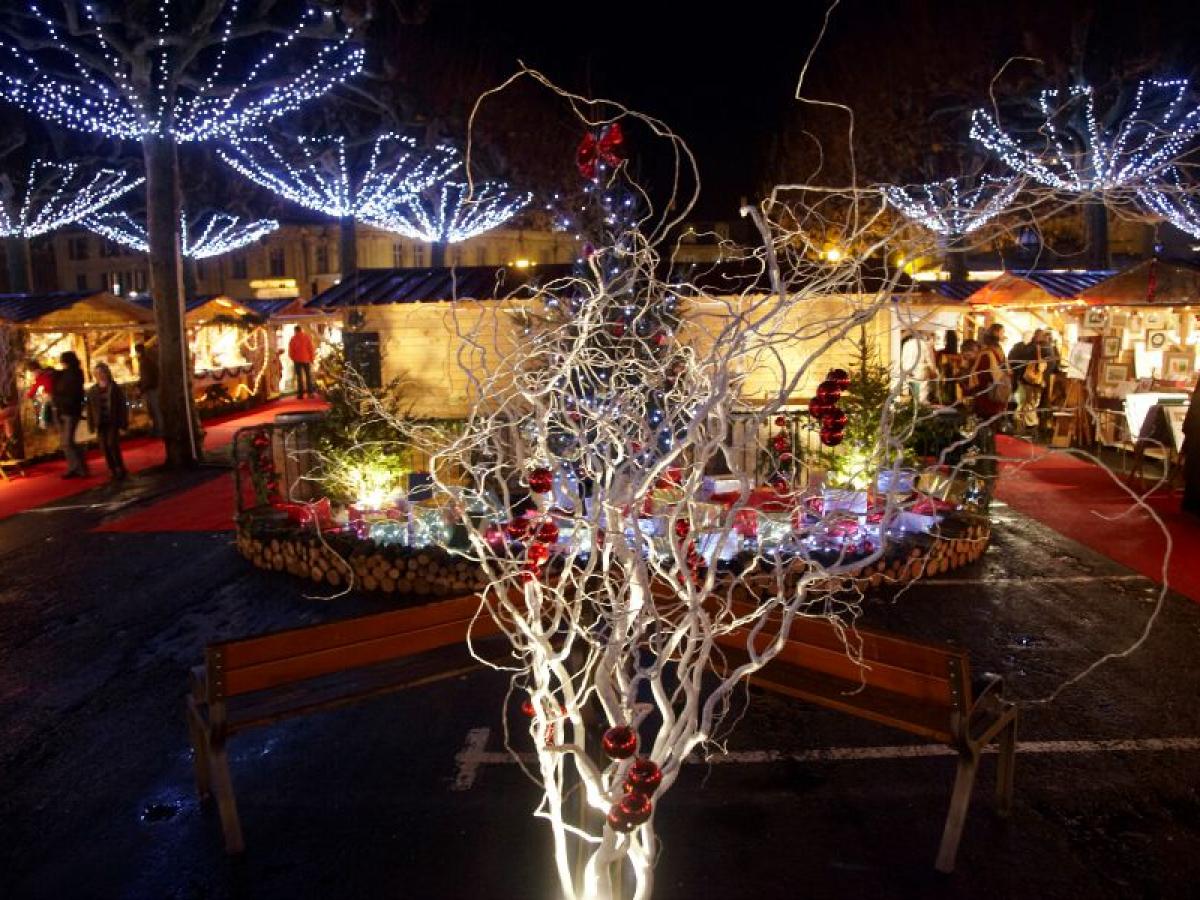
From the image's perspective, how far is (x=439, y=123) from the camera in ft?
85.8

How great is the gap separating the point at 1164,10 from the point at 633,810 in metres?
24.9

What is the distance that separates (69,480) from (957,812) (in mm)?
13743

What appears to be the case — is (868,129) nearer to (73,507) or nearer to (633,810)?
(73,507)

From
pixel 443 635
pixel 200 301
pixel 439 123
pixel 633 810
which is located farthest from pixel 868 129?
pixel 633 810

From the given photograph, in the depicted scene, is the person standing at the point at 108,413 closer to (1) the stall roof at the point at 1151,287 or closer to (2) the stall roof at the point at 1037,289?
(2) the stall roof at the point at 1037,289

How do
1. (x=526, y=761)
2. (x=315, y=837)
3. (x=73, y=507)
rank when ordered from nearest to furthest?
1. (x=315, y=837)
2. (x=526, y=761)
3. (x=73, y=507)

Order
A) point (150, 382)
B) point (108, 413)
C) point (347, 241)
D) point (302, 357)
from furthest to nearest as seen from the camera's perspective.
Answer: point (347, 241)
point (302, 357)
point (150, 382)
point (108, 413)

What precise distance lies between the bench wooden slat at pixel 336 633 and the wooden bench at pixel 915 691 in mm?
1717

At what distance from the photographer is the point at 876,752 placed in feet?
15.1

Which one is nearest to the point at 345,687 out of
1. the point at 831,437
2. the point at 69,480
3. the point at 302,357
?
the point at 831,437

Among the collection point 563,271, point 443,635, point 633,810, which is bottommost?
point 443,635

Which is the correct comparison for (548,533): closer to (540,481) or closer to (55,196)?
(540,481)

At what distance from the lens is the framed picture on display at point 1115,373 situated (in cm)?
1438

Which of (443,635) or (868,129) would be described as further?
(868,129)
